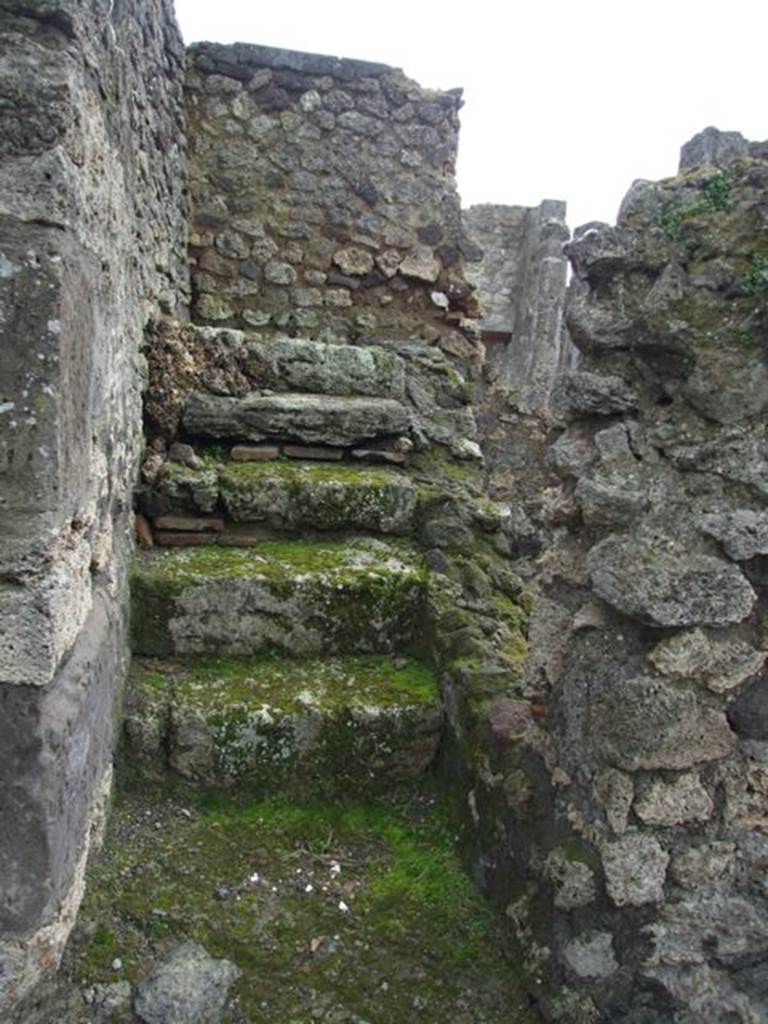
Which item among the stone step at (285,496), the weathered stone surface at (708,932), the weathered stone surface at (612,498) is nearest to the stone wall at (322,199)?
the stone step at (285,496)

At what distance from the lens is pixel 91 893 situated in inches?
90.5

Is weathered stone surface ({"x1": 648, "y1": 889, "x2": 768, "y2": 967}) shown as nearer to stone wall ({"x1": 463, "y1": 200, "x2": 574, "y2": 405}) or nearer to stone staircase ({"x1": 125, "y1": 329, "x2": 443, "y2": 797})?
stone staircase ({"x1": 125, "y1": 329, "x2": 443, "y2": 797})

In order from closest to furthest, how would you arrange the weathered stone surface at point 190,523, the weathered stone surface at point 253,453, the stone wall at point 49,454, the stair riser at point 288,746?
the stone wall at point 49,454, the stair riser at point 288,746, the weathered stone surface at point 190,523, the weathered stone surface at point 253,453

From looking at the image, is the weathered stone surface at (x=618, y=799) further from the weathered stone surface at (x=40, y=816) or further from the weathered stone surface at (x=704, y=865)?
the weathered stone surface at (x=40, y=816)

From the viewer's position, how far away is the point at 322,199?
206 inches

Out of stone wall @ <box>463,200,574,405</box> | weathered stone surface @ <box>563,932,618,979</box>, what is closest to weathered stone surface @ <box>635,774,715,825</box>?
weathered stone surface @ <box>563,932,618,979</box>

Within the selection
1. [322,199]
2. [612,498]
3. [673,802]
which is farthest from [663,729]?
[322,199]

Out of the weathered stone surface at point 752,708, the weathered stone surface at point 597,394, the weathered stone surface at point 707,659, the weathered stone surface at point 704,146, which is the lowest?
the weathered stone surface at point 752,708

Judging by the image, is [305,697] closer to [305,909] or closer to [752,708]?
[305,909]

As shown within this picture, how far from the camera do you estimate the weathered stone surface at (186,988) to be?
81.6 inches

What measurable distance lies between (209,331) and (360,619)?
1.60 m

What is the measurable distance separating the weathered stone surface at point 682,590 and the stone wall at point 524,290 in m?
13.3

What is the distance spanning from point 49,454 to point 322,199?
12.8 ft

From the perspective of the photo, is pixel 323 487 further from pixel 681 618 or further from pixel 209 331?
pixel 681 618
